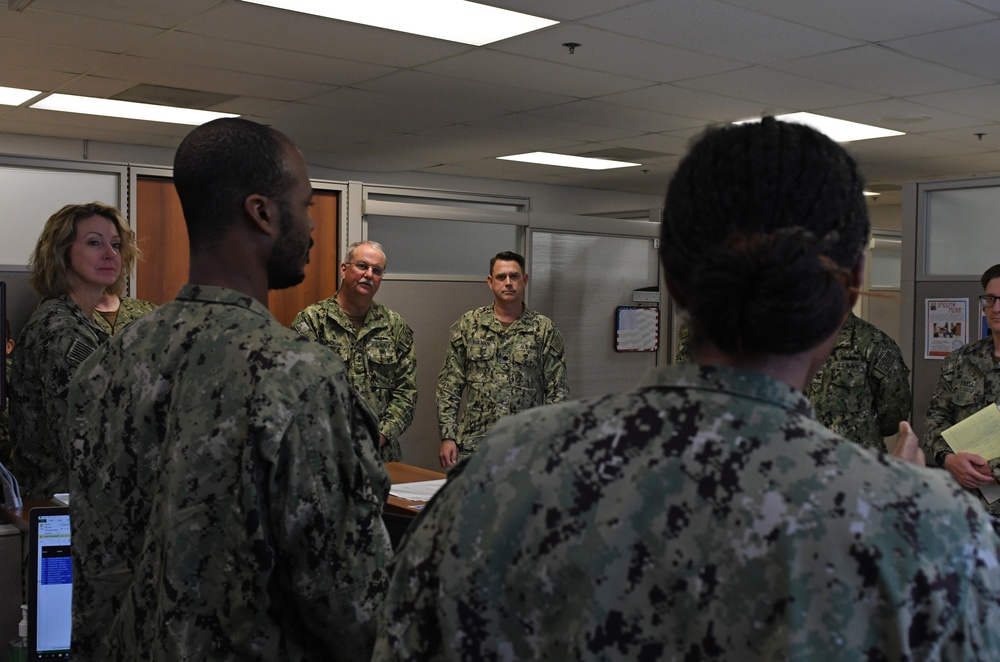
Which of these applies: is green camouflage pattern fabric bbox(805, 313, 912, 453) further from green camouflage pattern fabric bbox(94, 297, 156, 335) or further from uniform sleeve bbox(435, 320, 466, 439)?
green camouflage pattern fabric bbox(94, 297, 156, 335)

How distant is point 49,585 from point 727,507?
153 centimetres

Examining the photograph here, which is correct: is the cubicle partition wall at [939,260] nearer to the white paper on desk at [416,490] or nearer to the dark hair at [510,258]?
the dark hair at [510,258]

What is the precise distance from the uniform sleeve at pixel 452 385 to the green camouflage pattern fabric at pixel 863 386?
64.0 inches

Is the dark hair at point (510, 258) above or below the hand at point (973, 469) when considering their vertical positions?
above

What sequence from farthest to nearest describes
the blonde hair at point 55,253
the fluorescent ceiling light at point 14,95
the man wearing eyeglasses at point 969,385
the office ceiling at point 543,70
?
the fluorescent ceiling light at point 14,95 < the office ceiling at point 543,70 < the man wearing eyeglasses at point 969,385 < the blonde hair at point 55,253

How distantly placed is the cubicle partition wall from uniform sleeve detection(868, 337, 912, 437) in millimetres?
248

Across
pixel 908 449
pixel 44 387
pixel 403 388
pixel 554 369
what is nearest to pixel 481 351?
pixel 554 369

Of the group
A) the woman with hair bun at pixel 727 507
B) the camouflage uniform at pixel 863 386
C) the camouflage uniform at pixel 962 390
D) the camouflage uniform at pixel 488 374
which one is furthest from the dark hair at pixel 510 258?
the woman with hair bun at pixel 727 507

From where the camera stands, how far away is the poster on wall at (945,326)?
13.6 ft

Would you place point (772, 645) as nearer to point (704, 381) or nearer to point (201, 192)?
point (704, 381)

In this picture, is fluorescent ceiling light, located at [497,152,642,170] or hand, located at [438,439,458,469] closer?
hand, located at [438,439,458,469]

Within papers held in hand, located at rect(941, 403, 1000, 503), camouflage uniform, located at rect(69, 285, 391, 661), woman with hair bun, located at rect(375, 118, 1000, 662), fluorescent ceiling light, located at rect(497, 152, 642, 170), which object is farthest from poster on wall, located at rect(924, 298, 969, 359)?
fluorescent ceiling light, located at rect(497, 152, 642, 170)

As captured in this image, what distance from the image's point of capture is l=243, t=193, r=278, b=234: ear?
4.35 feet

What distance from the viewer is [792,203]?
73 cm
